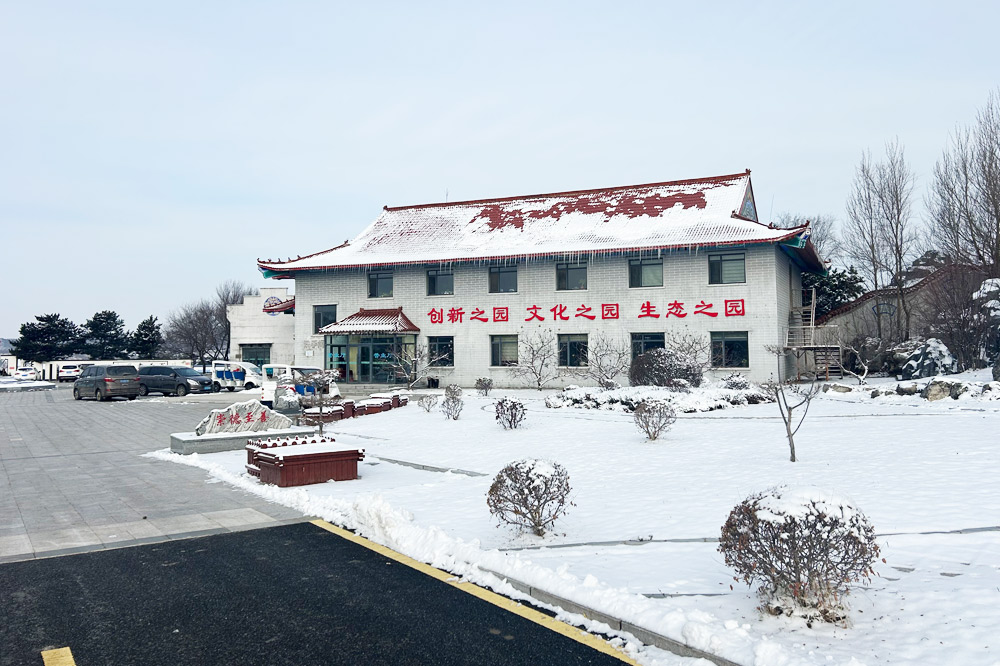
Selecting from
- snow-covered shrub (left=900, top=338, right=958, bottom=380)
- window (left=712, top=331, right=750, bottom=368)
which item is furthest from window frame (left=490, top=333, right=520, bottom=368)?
snow-covered shrub (left=900, top=338, right=958, bottom=380)

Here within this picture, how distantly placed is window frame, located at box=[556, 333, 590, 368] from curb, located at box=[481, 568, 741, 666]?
25409mm

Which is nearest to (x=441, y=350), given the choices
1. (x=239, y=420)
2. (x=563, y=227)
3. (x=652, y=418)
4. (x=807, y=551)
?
(x=563, y=227)

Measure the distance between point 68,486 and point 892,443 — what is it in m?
13.4

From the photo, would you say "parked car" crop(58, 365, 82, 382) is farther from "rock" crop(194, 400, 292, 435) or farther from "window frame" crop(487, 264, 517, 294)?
"rock" crop(194, 400, 292, 435)

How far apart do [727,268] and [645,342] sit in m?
4.64

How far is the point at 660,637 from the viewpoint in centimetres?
455

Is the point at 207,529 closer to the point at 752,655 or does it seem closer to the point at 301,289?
the point at 752,655

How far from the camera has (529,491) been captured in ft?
→ 22.8

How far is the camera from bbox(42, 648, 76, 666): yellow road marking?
4387 millimetres

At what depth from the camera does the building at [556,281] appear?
28.9 meters

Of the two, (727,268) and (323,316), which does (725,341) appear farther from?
(323,316)

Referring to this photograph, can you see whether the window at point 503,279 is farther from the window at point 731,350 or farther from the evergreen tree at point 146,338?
the evergreen tree at point 146,338

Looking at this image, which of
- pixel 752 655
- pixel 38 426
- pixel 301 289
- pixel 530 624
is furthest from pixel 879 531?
pixel 301 289

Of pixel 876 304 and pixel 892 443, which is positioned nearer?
pixel 892 443
